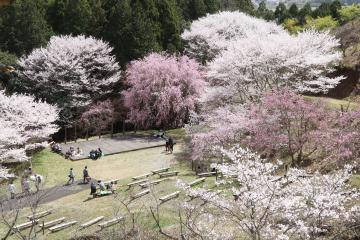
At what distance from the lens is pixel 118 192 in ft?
65.9

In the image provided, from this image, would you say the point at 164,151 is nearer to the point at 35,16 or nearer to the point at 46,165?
the point at 46,165

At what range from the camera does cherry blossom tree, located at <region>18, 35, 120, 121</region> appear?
32.2m

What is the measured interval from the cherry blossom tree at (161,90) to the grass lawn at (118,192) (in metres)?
4.60

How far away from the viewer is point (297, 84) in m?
26.3

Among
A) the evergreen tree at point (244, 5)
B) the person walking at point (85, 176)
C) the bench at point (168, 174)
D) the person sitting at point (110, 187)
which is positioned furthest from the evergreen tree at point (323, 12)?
the person sitting at point (110, 187)

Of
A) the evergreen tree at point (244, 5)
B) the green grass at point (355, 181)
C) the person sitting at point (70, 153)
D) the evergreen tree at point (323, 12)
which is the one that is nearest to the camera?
the green grass at point (355, 181)

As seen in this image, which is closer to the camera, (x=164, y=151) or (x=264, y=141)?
(x=264, y=141)

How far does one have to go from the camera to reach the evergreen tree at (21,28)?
3391cm

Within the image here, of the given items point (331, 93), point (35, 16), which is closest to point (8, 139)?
point (35, 16)

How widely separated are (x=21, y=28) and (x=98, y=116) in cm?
919

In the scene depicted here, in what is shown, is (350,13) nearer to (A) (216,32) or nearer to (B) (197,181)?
(A) (216,32)

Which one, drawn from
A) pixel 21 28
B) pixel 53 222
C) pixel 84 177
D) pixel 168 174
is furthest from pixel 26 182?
pixel 21 28

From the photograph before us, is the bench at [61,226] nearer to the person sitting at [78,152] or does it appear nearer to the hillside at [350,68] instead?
the person sitting at [78,152]

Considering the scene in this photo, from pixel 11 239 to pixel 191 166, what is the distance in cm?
1006
